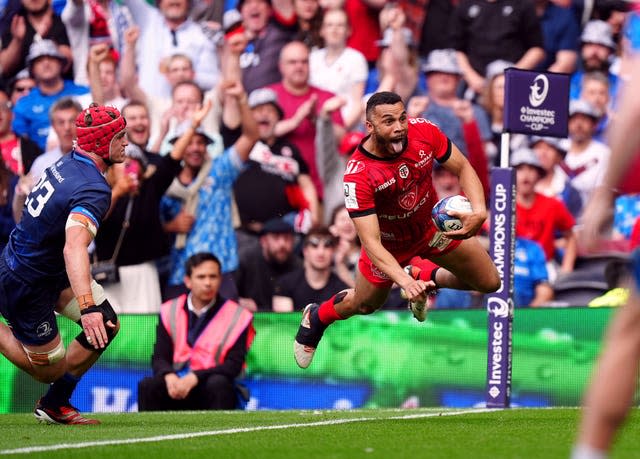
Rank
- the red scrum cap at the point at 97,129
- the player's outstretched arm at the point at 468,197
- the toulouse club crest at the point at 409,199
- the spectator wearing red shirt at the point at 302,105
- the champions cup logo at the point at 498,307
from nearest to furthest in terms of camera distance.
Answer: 1. the red scrum cap at the point at 97,129
2. the player's outstretched arm at the point at 468,197
3. the toulouse club crest at the point at 409,199
4. the champions cup logo at the point at 498,307
5. the spectator wearing red shirt at the point at 302,105

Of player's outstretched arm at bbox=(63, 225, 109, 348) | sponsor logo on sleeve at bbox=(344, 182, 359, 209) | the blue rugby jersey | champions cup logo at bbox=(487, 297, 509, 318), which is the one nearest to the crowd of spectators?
champions cup logo at bbox=(487, 297, 509, 318)

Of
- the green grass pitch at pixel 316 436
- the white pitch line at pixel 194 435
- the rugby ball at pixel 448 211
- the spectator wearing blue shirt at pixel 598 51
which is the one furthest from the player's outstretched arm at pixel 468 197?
the spectator wearing blue shirt at pixel 598 51

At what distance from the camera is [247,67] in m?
16.9

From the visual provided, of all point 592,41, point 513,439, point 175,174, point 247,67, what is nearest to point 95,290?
point 513,439

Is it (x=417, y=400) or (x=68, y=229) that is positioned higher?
(x=68, y=229)

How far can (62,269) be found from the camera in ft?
31.9

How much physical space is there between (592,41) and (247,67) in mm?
4589

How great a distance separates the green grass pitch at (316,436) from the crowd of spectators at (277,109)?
12.8 feet

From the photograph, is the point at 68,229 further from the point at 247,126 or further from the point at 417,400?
the point at 247,126

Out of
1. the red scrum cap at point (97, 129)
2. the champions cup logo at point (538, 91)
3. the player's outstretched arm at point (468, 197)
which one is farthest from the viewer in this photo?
the champions cup logo at point (538, 91)

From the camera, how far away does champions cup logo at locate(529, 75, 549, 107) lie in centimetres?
1169

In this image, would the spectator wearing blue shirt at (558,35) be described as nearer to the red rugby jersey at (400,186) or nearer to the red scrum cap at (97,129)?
the red rugby jersey at (400,186)

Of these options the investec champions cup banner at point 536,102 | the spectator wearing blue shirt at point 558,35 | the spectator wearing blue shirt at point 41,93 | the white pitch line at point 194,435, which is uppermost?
the spectator wearing blue shirt at point 558,35

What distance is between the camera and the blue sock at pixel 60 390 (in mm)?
10008
